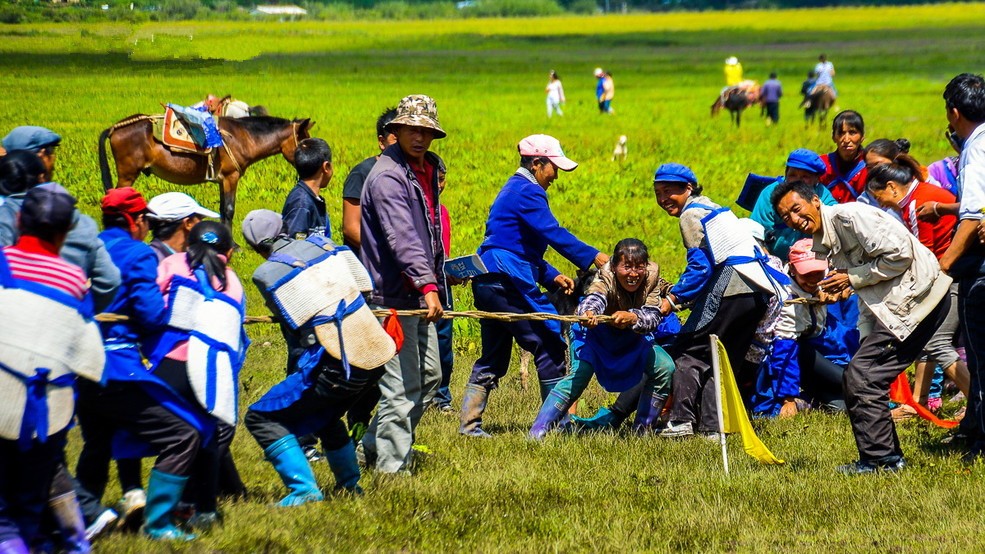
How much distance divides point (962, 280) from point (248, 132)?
11.0 m

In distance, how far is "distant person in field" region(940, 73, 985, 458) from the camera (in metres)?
6.77

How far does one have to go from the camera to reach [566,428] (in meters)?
8.00

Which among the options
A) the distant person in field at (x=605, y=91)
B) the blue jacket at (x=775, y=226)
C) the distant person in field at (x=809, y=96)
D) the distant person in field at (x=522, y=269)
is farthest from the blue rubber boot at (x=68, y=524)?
the distant person in field at (x=809, y=96)

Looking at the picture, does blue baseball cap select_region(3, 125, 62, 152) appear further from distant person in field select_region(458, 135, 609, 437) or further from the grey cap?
distant person in field select_region(458, 135, 609, 437)

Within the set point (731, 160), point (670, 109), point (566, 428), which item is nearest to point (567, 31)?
point (670, 109)

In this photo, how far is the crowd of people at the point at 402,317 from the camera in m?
5.02

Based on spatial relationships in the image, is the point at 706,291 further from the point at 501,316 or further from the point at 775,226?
the point at 775,226

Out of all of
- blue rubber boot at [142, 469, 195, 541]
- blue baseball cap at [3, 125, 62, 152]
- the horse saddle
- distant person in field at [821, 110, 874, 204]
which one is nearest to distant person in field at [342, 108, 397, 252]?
blue baseball cap at [3, 125, 62, 152]

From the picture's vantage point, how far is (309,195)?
7.73m

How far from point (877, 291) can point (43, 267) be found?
453cm

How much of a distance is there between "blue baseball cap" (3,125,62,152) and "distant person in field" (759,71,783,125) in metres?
29.5

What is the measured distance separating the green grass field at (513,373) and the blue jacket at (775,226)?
53.7 inches

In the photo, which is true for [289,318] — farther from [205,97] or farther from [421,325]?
[205,97]

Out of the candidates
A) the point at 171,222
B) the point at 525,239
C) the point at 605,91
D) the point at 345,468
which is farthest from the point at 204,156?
the point at 605,91
